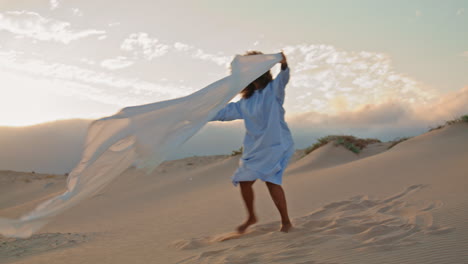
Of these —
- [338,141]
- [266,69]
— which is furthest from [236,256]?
[338,141]

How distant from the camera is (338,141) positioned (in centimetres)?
1406

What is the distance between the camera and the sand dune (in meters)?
3.94

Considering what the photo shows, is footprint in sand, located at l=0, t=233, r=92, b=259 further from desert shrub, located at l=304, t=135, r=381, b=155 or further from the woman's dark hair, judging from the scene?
desert shrub, located at l=304, t=135, r=381, b=155

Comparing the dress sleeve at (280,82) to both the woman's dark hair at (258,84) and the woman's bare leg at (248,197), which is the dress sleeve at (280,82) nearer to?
the woman's dark hair at (258,84)

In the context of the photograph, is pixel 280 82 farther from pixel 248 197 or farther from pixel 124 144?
pixel 124 144

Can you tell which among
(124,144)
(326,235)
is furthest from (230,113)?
(326,235)

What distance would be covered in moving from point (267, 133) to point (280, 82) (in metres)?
0.61

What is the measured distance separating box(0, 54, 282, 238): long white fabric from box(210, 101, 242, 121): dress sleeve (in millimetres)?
484

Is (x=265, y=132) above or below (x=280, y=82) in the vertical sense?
below

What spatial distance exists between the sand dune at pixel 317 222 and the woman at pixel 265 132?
654 mm

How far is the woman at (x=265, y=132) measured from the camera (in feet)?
15.5

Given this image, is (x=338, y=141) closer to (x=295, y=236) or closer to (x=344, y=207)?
(x=344, y=207)

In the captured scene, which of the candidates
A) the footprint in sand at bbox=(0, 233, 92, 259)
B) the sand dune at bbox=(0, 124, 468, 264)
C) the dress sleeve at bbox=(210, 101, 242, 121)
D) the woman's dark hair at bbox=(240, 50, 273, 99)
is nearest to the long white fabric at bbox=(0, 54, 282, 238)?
the dress sleeve at bbox=(210, 101, 242, 121)

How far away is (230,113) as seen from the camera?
491 centimetres
